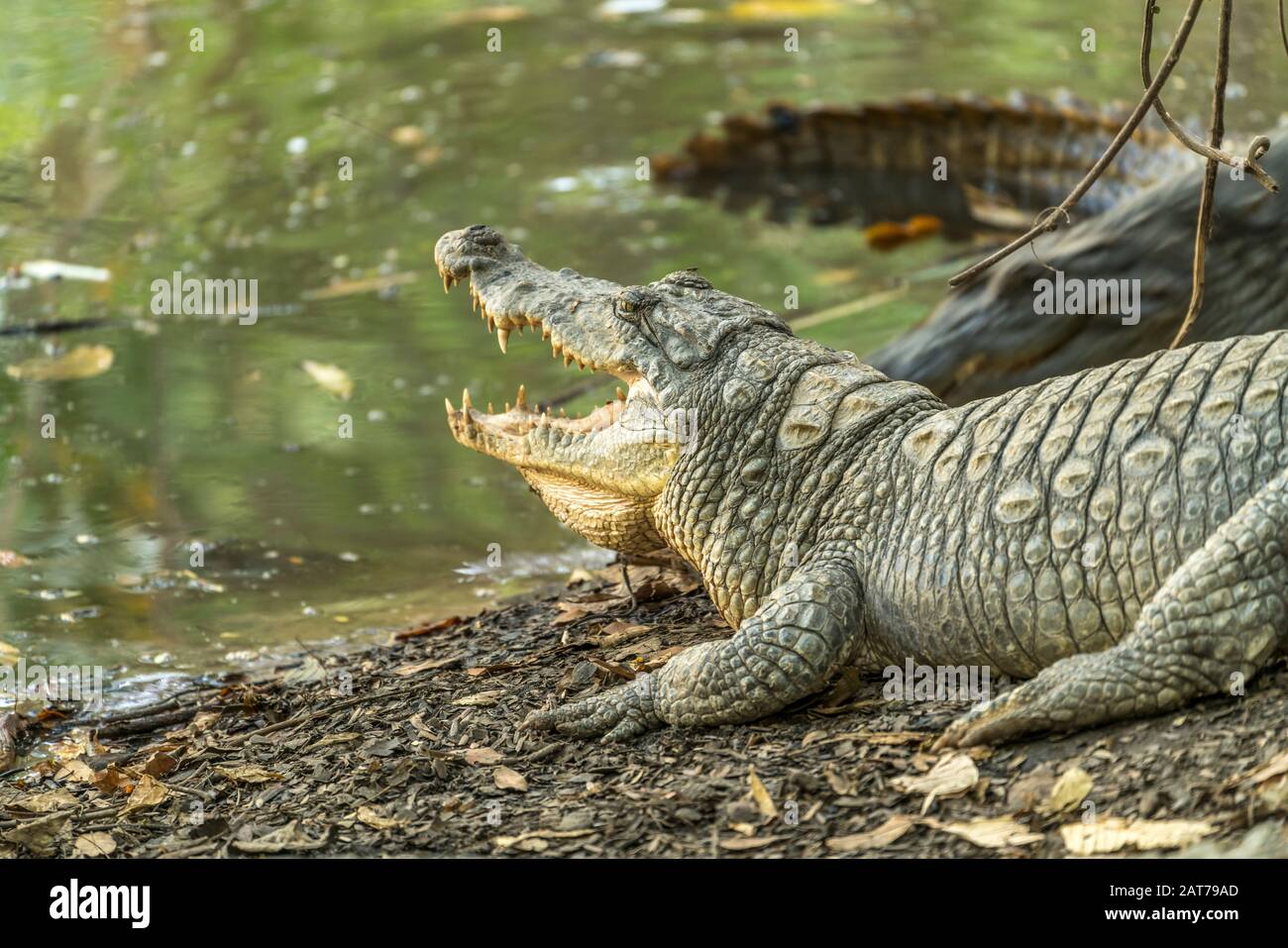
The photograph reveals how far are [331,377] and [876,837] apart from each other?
510cm

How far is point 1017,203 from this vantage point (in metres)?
9.71

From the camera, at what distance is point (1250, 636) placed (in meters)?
3.07

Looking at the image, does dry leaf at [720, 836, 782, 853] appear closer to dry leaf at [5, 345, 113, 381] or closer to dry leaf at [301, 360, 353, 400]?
dry leaf at [301, 360, 353, 400]

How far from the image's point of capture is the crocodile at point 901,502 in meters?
3.14

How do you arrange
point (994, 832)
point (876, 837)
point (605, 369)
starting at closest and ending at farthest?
1. point (994, 832)
2. point (876, 837)
3. point (605, 369)

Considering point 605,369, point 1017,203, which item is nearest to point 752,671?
point 605,369

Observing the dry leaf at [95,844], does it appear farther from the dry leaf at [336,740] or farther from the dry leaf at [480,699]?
the dry leaf at [480,699]

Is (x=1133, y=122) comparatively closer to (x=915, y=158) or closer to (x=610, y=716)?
(x=610, y=716)

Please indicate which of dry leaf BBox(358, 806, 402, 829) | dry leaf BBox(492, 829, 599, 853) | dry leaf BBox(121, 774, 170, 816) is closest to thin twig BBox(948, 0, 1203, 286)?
dry leaf BBox(492, 829, 599, 853)

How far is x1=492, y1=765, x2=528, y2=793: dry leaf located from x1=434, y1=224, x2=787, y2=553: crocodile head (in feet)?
3.16

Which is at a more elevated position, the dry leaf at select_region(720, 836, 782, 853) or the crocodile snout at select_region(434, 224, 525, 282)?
the crocodile snout at select_region(434, 224, 525, 282)

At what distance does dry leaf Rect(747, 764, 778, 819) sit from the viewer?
125 inches
